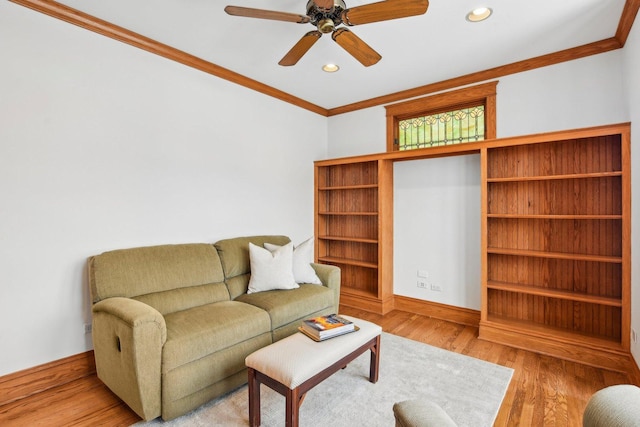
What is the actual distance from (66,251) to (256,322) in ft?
4.92

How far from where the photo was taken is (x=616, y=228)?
2.66 metres

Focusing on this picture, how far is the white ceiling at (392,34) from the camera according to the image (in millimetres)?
2258

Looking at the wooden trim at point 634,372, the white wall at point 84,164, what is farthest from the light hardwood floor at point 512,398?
the white wall at point 84,164

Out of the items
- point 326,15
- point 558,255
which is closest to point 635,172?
point 558,255

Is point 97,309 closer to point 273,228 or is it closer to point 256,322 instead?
point 256,322

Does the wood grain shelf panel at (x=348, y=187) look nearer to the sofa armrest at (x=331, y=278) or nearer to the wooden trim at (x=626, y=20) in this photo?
the sofa armrest at (x=331, y=278)

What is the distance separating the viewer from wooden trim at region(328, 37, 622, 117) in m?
2.72

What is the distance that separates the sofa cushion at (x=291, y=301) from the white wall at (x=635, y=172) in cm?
233

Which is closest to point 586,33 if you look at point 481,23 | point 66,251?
point 481,23

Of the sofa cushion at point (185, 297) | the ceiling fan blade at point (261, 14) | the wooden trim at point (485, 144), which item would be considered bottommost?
the sofa cushion at point (185, 297)

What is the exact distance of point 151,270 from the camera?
96.4 inches

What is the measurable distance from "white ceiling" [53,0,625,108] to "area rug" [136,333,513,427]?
8.86ft

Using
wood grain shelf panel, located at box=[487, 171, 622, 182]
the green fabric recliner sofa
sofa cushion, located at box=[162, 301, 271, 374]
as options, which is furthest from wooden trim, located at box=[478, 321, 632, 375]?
sofa cushion, located at box=[162, 301, 271, 374]

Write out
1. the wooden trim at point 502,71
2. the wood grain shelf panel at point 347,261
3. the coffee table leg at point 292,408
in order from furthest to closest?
the wood grain shelf panel at point 347,261
the wooden trim at point 502,71
the coffee table leg at point 292,408
